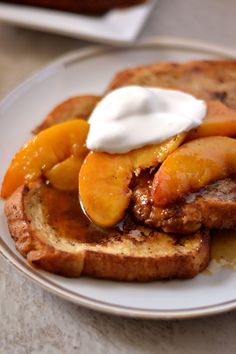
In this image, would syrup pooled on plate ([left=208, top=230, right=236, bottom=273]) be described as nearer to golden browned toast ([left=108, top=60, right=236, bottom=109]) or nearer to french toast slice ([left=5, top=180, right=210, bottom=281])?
french toast slice ([left=5, top=180, right=210, bottom=281])

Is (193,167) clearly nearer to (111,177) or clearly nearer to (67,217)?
(111,177)

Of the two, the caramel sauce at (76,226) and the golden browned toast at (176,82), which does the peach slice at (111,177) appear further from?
the golden browned toast at (176,82)

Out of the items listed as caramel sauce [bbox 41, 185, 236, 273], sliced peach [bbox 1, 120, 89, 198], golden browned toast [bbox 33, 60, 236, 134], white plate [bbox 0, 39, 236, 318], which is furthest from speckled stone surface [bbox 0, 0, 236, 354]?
golden browned toast [bbox 33, 60, 236, 134]

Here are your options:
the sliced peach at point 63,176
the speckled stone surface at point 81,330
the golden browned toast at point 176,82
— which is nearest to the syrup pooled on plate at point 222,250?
the speckled stone surface at point 81,330

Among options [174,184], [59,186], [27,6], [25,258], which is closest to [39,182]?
[59,186]

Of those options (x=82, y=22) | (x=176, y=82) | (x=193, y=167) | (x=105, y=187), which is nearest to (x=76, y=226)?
(x=105, y=187)

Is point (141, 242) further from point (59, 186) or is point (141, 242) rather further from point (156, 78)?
point (156, 78)
